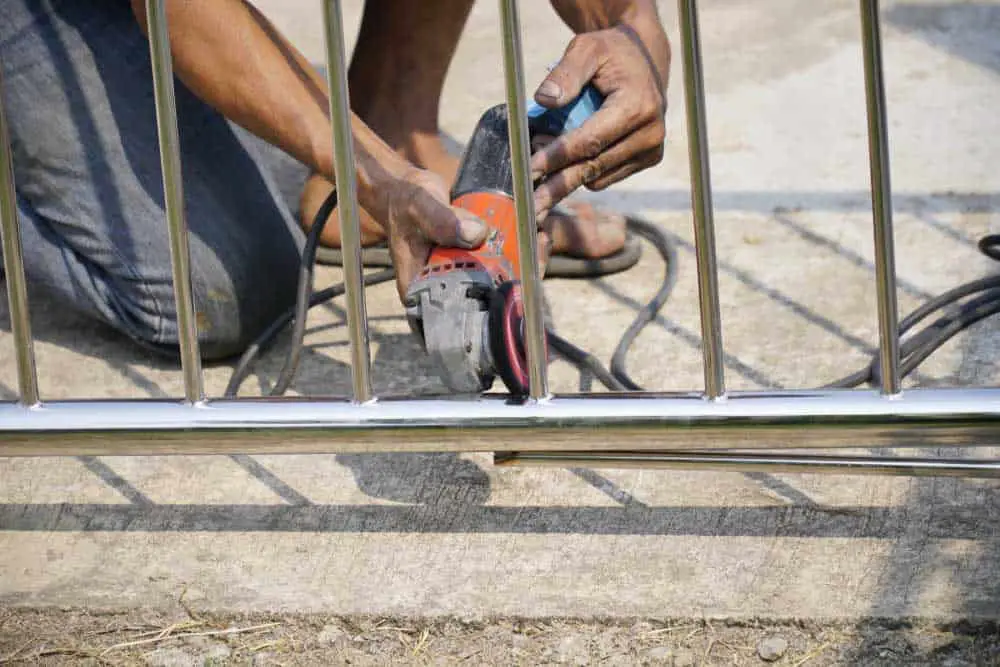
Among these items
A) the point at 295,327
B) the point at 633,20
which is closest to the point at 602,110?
the point at 633,20

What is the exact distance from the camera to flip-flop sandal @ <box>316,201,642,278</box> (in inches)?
112

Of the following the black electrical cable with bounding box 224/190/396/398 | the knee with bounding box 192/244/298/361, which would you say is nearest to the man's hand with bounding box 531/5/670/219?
the black electrical cable with bounding box 224/190/396/398

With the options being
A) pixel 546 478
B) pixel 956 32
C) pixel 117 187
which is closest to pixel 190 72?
pixel 117 187

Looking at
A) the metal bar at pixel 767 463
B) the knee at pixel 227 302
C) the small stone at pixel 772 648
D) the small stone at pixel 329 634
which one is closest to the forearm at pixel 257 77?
the knee at pixel 227 302

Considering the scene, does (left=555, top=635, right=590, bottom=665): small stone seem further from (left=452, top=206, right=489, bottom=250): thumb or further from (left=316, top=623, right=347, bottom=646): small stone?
(left=452, top=206, right=489, bottom=250): thumb

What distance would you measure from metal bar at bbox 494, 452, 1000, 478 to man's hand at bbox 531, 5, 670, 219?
0.46m

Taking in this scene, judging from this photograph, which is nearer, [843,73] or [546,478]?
[546,478]

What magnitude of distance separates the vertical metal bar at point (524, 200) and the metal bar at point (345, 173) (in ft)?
0.73

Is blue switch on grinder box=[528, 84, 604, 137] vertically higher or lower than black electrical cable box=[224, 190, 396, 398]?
higher

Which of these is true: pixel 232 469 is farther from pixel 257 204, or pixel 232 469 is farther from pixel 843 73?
pixel 843 73

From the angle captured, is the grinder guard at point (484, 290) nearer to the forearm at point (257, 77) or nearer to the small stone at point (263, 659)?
the forearm at point (257, 77)

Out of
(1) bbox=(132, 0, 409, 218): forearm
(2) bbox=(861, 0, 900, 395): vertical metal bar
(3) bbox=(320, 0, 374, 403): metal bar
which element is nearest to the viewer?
(2) bbox=(861, 0, 900, 395): vertical metal bar

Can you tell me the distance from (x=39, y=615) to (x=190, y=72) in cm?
98

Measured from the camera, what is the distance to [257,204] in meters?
2.77
